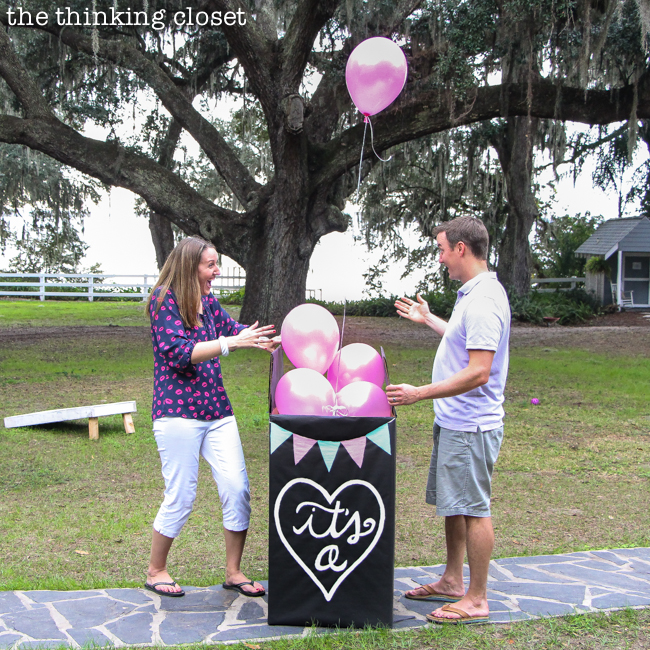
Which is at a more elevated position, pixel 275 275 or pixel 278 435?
pixel 275 275

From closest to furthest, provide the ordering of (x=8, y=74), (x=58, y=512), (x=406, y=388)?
1. (x=406, y=388)
2. (x=58, y=512)
3. (x=8, y=74)

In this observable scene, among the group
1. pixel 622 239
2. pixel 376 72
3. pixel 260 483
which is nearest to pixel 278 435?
pixel 260 483

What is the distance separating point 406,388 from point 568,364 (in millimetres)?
9372

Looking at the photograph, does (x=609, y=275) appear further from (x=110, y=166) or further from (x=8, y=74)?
(x=8, y=74)

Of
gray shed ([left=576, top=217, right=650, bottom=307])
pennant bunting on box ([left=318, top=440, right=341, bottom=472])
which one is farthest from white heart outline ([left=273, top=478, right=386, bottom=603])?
gray shed ([left=576, top=217, right=650, bottom=307])

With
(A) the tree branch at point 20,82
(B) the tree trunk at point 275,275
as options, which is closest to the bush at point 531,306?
(B) the tree trunk at point 275,275

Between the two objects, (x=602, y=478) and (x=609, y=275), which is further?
(x=609, y=275)

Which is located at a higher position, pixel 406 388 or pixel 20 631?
pixel 406 388

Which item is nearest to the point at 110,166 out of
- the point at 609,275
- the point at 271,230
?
the point at 271,230

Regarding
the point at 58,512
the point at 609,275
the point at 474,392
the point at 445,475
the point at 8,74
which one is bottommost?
the point at 58,512

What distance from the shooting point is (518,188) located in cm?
1814

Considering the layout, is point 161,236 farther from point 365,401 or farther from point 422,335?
point 365,401

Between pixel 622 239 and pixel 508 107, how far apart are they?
12.7m

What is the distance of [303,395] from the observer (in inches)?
119
